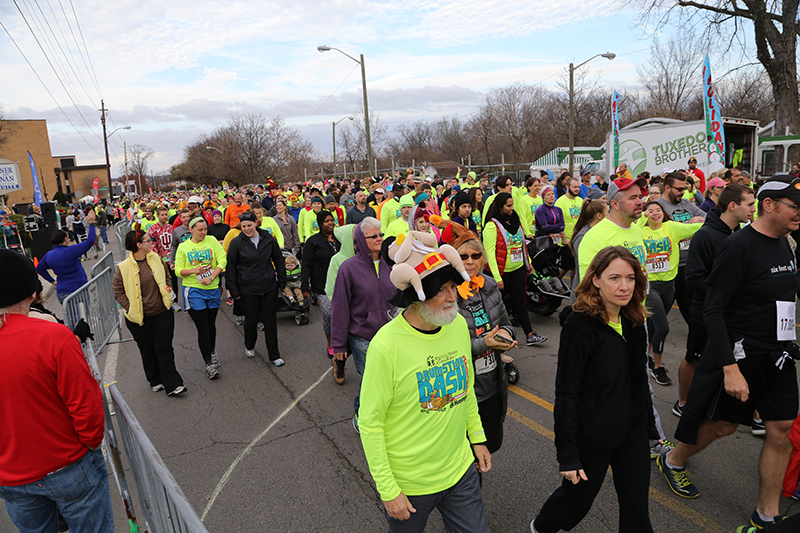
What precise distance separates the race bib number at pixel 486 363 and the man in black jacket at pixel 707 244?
2114 mm

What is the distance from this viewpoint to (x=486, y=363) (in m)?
3.28

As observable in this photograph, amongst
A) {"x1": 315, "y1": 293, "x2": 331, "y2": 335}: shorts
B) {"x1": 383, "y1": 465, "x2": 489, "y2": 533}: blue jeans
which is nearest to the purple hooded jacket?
{"x1": 315, "y1": 293, "x2": 331, "y2": 335}: shorts

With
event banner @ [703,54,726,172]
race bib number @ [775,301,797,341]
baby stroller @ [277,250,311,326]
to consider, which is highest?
event banner @ [703,54,726,172]

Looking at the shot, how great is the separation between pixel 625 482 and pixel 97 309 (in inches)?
305

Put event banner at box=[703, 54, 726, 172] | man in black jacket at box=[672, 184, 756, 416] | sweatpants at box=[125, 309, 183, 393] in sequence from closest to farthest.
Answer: man in black jacket at box=[672, 184, 756, 416] < sweatpants at box=[125, 309, 183, 393] < event banner at box=[703, 54, 726, 172]

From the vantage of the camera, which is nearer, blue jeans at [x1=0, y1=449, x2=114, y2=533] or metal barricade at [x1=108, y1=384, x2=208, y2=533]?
metal barricade at [x1=108, y1=384, x2=208, y2=533]

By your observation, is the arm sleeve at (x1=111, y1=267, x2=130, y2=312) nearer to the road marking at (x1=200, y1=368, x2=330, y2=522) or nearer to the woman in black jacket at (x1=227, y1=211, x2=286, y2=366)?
the woman in black jacket at (x1=227, y1=211, x2=286, y2=366)

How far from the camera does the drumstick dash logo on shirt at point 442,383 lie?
2.44 meters

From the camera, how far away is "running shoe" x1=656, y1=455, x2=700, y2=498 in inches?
146

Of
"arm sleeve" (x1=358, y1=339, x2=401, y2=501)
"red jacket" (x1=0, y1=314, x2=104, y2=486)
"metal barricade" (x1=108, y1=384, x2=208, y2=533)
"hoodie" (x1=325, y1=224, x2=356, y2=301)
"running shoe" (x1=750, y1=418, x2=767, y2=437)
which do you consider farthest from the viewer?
"hoodie" (x1=325, y1=224, x2=356, y2=301)

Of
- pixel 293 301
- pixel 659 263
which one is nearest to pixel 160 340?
pixel 293 301

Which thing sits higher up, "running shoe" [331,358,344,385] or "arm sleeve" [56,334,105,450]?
"arm sleeve" [56,334,105,450]

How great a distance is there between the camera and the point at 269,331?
6973mm

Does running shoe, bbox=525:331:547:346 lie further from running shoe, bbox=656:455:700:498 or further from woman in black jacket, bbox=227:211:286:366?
woman in black jacket, bbox=227:211:286:366
